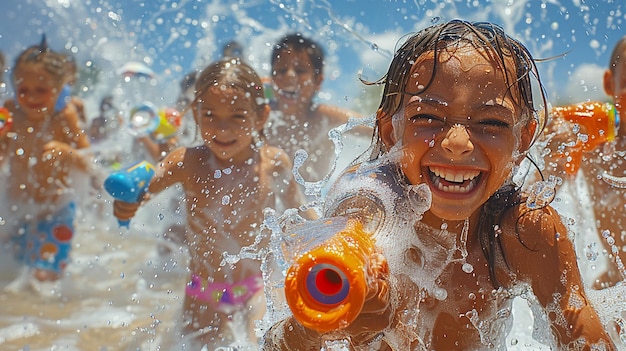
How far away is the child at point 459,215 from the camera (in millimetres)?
1796

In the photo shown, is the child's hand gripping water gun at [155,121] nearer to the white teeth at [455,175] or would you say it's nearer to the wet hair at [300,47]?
the wet hair at [300,47]

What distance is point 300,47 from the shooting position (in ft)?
15.1

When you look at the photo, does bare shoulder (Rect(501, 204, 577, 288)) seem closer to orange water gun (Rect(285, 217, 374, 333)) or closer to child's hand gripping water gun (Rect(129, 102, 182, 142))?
orange water gun (Rect(285, 217, 374, 333))

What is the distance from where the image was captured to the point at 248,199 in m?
3.40

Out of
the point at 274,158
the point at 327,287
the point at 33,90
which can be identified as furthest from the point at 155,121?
the point at 327,287

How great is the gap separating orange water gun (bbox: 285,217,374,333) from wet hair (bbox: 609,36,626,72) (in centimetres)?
278

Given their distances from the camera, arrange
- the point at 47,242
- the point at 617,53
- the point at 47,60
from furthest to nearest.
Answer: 1. the point at 47,60
2. the point at 47,242
3. the point at 617,53

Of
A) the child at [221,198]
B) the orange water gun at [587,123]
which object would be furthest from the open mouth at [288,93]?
the orange water gun at [587,123]

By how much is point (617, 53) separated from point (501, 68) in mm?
2227

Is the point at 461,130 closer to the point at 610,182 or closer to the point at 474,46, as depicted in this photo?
the point at 474,46

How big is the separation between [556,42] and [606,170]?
36.1 inches

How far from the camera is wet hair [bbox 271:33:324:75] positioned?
461 centimetres

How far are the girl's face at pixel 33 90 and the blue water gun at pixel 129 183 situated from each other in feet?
6.42

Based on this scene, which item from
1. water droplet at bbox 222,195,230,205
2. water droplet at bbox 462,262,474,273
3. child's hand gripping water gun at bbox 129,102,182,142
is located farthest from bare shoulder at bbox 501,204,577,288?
child's hand gripping water gun at bbox 129,102,182,142
